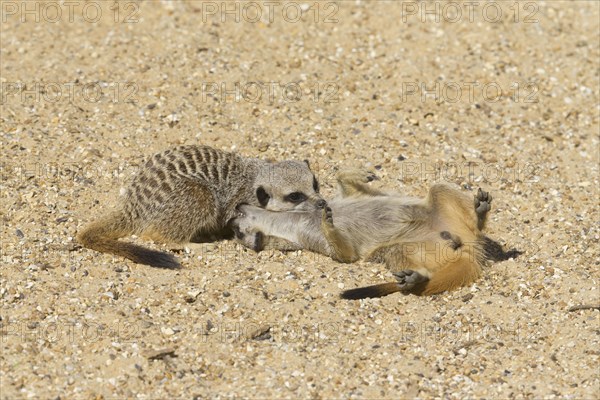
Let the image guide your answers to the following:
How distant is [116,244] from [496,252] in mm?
1898

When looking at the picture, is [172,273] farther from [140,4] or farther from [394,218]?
[140,4]

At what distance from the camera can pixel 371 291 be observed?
391 centimetres

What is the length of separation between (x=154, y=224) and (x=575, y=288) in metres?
2.09

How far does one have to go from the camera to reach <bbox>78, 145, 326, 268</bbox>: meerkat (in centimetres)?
446

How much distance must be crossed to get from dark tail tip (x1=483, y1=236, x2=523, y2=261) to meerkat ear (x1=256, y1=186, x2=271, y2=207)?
1.16 metres

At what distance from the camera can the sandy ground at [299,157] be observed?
11.4 feet

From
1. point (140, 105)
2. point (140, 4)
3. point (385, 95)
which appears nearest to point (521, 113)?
point (385, 95)
